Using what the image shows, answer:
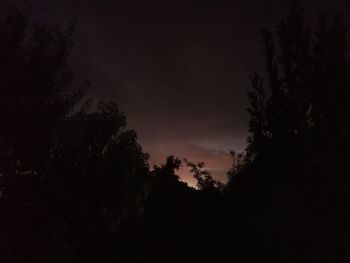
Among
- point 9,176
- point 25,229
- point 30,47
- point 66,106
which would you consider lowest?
point 25,229

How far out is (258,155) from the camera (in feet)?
60.8

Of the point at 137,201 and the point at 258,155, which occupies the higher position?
the point at 258,155

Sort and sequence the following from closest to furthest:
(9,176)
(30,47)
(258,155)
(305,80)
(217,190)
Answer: (9,176) < (30,47) < (305,80) < (258,155) < (217,190)

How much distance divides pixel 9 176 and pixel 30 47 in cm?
333

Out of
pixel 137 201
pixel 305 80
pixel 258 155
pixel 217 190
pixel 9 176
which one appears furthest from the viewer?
pixel 217 190

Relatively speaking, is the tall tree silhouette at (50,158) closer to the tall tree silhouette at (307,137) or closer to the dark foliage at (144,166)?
the dark foliage at (144,166)

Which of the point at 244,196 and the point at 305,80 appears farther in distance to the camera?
the point at 244,196

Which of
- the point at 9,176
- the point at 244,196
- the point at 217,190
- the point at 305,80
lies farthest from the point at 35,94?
the point at 217,190

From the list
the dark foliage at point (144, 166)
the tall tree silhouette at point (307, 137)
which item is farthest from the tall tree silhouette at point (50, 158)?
the tall tree silhouette at point (307, 137)

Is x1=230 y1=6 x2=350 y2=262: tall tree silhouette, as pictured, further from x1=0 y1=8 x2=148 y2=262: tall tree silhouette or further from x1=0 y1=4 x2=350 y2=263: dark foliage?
x1=0 y1=8 x2=148 y2=262: tall tree silhouette

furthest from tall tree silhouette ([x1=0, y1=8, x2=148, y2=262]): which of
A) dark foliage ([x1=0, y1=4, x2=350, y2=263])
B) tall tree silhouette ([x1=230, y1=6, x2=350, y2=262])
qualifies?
tall tree silhouette ([x1=230, y1=6, x2=350, y2=262])

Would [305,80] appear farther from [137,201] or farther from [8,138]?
[8,138]

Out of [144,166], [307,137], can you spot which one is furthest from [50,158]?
[307,137]

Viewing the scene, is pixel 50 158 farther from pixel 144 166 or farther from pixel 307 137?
pixel 307 137
